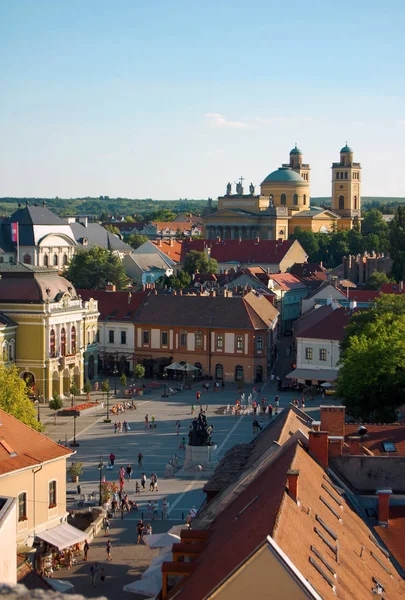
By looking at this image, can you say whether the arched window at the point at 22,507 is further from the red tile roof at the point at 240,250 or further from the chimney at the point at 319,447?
the red tile roof at the point at 240,250

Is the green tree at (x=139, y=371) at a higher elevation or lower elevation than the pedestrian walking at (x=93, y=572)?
higher

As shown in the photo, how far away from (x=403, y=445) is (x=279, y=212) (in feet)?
478

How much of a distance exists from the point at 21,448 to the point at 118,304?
48.4m

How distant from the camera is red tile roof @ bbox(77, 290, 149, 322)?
85188mm

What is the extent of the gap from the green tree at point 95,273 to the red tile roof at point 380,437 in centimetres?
7478

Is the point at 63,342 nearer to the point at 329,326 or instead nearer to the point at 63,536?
the point at 329,326

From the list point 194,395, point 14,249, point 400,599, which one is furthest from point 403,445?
point 14,249

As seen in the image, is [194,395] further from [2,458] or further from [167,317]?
[2,458]

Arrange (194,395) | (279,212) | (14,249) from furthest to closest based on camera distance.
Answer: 1. (279,212)
2. (14,249)
3. (194,395)

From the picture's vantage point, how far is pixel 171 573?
81.5 ft

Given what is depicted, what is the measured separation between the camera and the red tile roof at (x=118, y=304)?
85188 millimetres

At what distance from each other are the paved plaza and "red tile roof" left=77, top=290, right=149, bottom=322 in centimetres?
993

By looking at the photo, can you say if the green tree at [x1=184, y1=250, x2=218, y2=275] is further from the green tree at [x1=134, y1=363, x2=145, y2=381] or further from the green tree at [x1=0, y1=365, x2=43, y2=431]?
the green tree at [x1=0, y1=365, x2=43, y2=431]

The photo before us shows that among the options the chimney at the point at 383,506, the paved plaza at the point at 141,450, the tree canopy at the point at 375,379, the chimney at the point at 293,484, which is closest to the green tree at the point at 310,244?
the paved plaza at the point at 141,450
